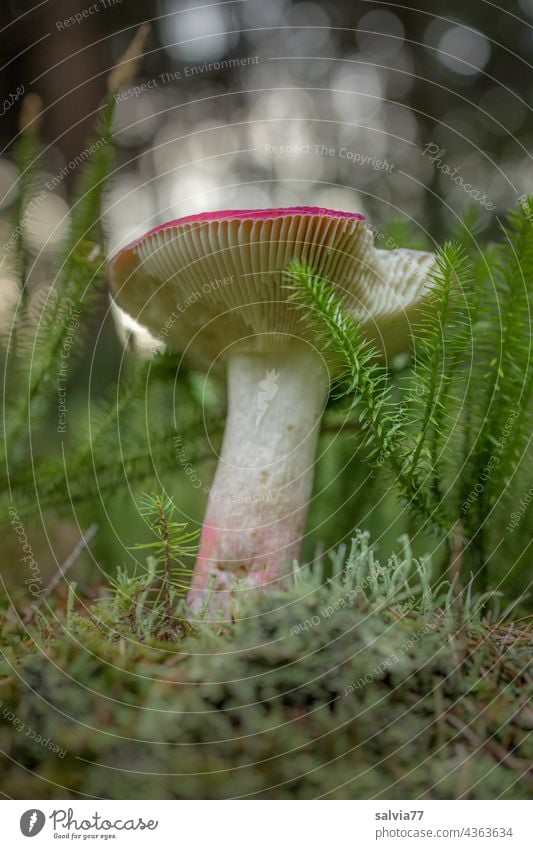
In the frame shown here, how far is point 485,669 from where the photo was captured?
66 cm

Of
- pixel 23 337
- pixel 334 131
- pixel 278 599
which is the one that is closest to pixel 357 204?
pixel 334 131

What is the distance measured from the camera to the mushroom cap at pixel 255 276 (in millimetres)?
845

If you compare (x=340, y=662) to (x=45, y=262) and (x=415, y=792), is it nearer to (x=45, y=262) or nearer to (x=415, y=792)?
(x=415, y=792)

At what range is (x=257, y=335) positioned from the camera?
101 cm

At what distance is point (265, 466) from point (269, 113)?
114cm

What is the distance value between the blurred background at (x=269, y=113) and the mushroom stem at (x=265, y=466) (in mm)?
281

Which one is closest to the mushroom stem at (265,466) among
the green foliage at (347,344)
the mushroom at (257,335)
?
the mushroom at (257,335)

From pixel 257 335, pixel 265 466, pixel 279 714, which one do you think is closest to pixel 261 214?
pixel 257 335

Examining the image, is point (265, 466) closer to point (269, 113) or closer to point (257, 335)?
point (257, 335)

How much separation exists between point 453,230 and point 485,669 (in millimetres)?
773

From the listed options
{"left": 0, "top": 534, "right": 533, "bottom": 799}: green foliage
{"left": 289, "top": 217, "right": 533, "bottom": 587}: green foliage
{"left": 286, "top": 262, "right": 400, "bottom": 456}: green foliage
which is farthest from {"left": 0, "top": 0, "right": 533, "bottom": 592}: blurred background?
{"left": 0, "top": 534, "right": 533, "bottom": 799}: green foliage

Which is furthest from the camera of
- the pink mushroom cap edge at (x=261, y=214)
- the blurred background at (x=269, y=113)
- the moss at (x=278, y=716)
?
the blurred background at (x=269, y=113)

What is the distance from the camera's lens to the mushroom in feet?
2.95

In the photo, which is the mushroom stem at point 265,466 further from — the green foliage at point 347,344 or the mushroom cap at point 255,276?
the green foliage at point 347,344
